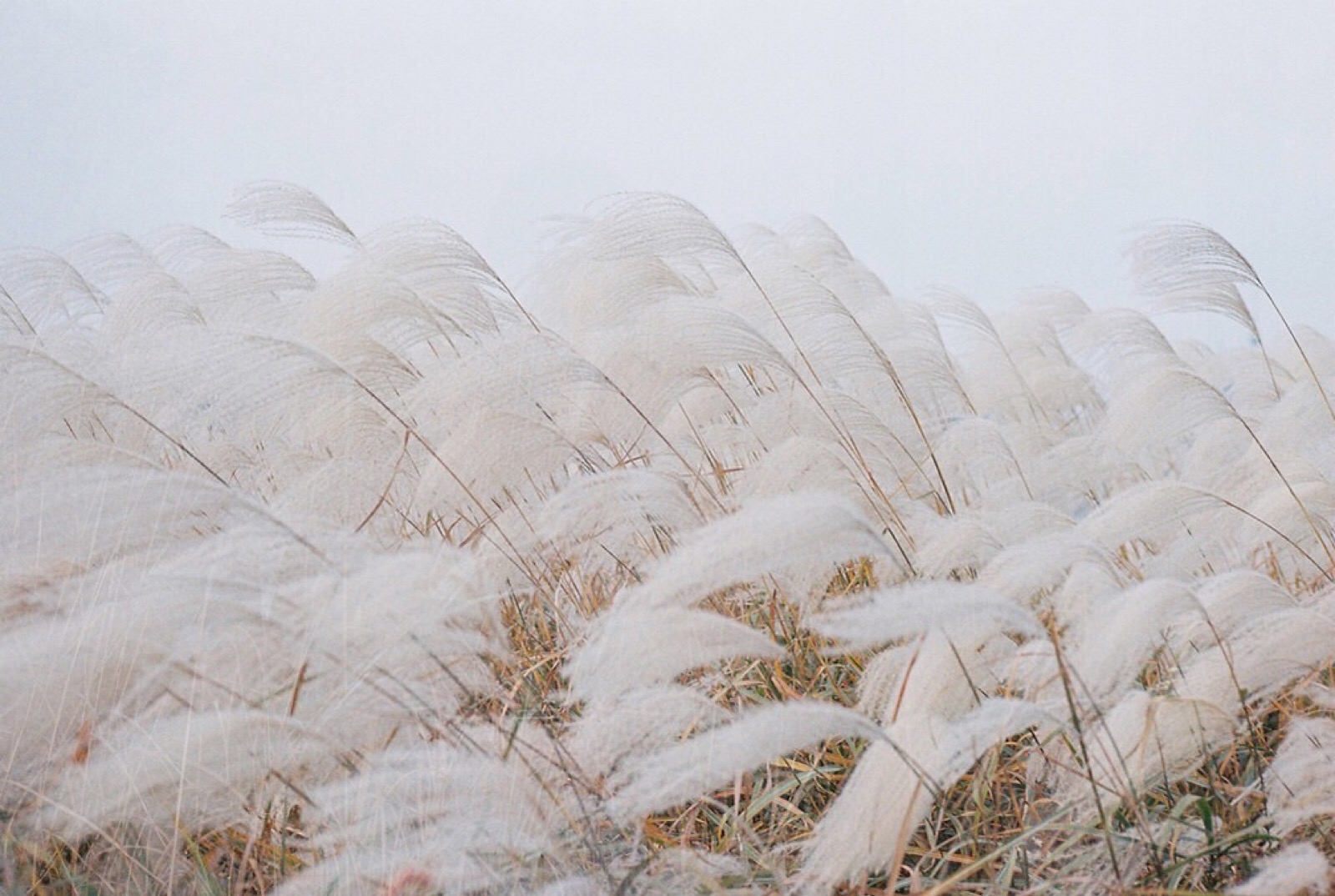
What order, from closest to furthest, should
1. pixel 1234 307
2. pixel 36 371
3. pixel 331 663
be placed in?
1. pixel 331 663
2. pixel 36 371
3. pixel 1234 307

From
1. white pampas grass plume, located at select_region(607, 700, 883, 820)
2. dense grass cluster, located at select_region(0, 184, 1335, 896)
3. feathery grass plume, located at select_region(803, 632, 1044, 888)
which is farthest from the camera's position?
dense grass cluster, located at select_region(0, 184, 1335, 896)

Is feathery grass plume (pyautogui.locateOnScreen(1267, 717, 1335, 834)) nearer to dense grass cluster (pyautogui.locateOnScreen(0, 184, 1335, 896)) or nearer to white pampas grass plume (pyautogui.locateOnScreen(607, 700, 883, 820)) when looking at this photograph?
dense grass cluster (pyautogui.locateOnScreen(0, 184, 1335, 896))

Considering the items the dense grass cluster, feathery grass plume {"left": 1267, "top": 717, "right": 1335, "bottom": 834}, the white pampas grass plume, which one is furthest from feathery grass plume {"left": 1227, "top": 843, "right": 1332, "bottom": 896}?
the white pampas grass plume

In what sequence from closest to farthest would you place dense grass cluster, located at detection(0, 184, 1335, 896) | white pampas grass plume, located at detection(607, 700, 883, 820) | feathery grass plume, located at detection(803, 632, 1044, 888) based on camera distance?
white pampas grass plume, located at detection(607, 700, 883, 820) < feathery grass plume, located at detection(803, 632, 1044, 888) < dense grass cluster, located at detection(0, 184, 1335, 896)

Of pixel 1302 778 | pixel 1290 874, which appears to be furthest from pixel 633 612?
pixel 1302 778

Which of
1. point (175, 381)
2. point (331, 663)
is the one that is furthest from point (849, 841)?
point (175, 381)

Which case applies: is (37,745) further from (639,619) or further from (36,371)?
(639,619)

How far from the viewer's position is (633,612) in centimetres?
130

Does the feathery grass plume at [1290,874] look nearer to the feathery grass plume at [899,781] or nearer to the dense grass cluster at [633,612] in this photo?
the dense grass cluster at [633,612]

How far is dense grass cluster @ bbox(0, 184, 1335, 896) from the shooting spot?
1352mm

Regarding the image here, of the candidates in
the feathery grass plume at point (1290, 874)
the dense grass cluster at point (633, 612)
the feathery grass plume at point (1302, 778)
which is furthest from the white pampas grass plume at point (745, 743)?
the feathery grass plume at point (1302, 778)

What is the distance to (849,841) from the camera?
4.12 ft

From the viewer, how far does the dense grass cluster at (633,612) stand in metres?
1.35

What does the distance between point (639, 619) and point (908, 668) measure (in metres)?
0.42
